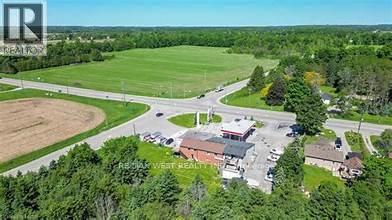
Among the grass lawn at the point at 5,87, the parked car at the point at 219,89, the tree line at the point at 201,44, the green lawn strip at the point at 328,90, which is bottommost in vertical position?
the grass lawn at the point at 5,87

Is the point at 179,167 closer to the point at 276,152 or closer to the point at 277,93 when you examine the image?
the point at 276,152

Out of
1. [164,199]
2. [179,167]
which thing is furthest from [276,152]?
[164,199]

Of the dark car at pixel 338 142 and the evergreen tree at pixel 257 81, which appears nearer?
the dark car at pixel 338 142

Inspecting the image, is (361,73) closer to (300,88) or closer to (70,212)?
(300,88)

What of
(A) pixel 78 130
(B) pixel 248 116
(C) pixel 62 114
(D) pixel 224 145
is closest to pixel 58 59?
(C) pixel 62 114

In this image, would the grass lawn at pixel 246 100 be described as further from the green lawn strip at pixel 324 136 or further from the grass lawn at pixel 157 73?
the green lawn strip at pixel 324 136

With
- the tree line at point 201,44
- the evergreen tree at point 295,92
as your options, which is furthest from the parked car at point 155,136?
the tree line at point 201,44

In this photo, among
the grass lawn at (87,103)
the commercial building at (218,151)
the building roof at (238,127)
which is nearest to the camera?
the commercial building at (218,151)
